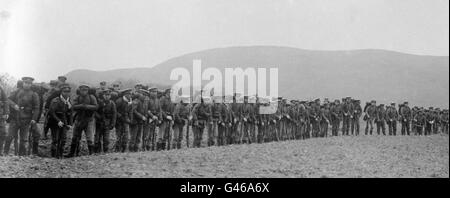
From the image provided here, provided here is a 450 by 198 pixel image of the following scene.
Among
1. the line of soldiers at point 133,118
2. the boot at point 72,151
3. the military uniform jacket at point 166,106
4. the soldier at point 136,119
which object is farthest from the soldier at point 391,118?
the boot at point 72,151

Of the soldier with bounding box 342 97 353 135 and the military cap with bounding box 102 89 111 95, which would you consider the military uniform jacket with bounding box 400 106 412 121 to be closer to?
the soldier with bounding box 342 97 353 135

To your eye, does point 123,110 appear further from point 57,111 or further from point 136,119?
point 57,111

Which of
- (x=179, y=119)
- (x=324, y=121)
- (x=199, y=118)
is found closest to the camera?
(x=179, y=119)

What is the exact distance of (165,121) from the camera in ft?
47.7

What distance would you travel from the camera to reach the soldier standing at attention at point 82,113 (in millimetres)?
11906

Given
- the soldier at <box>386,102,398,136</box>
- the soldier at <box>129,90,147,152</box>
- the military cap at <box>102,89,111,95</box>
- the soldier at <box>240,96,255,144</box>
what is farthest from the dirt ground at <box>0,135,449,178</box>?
the soldier at <box>386,102,398,136</box>

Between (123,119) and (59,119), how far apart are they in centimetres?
196

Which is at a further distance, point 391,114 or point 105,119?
point 391,114

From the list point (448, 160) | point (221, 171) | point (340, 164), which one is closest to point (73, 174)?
point (221, 171)

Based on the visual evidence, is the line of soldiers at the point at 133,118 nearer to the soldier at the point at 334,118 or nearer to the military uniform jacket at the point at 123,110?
the military uniform jacket at the point at 123,110

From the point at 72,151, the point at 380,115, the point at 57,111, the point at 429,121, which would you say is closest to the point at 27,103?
the point at 57,111
